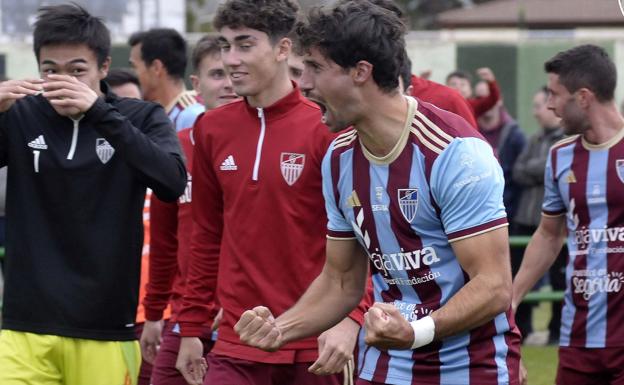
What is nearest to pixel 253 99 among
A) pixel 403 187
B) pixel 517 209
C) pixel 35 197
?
pixel 35 197

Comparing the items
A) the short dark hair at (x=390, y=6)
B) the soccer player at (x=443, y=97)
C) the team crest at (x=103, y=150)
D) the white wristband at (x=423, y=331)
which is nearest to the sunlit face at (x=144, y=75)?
the soccer player at (x=443, y=97)

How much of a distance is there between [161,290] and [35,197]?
153 centimetres

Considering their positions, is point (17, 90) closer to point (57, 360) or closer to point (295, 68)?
point (57, 360)

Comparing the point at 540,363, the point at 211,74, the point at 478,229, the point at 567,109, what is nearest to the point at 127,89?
the point at 211,74

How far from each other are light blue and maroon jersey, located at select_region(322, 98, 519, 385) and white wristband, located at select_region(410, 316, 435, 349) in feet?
0.96

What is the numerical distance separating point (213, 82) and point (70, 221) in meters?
2.81

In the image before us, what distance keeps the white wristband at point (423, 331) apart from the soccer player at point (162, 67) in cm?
493

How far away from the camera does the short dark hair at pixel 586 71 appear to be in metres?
7.23

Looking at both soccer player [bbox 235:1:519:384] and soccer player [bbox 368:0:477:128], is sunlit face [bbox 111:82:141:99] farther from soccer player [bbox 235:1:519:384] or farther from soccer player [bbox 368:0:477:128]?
soccer player [bbox 235:1:519:384]

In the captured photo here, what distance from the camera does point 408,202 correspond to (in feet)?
15.8

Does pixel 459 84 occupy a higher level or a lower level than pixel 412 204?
lower

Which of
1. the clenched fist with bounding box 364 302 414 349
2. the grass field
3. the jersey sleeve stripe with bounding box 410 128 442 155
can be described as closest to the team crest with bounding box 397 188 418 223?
the jersey sleeve stripe with bounding box 410 128 442 155

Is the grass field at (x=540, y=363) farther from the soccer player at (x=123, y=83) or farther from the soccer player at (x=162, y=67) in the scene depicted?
the soccer player at (x=123, y=83)

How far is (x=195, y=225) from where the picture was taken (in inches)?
255
